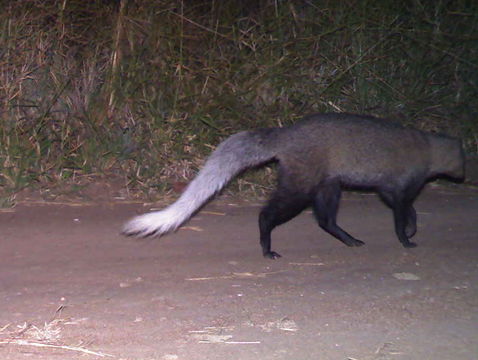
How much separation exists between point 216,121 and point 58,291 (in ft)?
12.7

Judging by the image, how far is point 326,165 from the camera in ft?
18.0

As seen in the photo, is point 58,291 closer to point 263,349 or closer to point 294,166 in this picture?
point 263,349

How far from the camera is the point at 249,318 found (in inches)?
157

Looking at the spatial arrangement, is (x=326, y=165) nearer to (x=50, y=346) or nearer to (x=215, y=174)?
(x=215, y=174)

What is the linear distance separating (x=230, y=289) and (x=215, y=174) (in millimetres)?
1079

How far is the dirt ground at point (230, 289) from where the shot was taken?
11.9 ft

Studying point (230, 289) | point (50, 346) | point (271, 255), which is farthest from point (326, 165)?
point (50, 346)

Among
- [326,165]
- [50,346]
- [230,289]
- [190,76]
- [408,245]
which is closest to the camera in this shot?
[50,346]

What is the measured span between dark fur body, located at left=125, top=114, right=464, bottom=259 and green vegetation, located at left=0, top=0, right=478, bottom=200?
1.84 metres

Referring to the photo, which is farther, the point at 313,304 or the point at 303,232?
the point at 303,232

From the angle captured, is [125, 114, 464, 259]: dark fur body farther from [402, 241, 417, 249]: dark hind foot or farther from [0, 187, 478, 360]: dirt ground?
[0, 187, 478, 360]: dirt ground

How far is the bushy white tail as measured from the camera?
16.7 feet

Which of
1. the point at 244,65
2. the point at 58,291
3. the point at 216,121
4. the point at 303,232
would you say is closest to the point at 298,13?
the point at 244,65

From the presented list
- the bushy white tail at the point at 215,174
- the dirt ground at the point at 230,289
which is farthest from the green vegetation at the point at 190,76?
the bushy white tail at the point at 215,174
